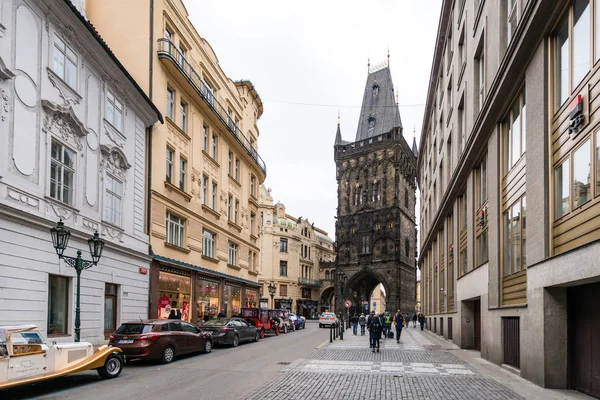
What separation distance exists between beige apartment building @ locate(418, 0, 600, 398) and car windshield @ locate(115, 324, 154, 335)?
409 inches

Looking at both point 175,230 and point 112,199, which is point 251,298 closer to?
point 175,230

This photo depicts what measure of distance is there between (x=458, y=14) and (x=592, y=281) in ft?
63.1

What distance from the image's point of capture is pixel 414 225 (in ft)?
285

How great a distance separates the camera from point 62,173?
16203mm

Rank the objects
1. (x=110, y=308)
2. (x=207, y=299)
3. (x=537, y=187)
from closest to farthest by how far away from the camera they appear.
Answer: (x=537, y=187) → (x=110, y=308) → (x=207, y=299)

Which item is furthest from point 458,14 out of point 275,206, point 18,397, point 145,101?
point 275,206

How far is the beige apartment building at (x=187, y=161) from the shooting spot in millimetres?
23625

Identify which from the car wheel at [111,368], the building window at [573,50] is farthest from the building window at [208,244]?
the building window at [573,50]

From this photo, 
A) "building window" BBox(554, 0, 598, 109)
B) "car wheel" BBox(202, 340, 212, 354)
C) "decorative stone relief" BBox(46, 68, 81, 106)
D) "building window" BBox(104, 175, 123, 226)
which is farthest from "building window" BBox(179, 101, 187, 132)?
"building window" BBox(554, 0, 598, 109)

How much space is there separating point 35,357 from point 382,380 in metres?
7.64

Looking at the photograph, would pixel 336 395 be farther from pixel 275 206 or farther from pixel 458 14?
pixel 275 206

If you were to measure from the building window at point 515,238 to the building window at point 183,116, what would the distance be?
17958mm

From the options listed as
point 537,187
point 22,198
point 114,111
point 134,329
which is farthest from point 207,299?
point 537,187

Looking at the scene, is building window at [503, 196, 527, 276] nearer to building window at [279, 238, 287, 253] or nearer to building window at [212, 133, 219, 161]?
building window at [212, 133, 219, 161]
